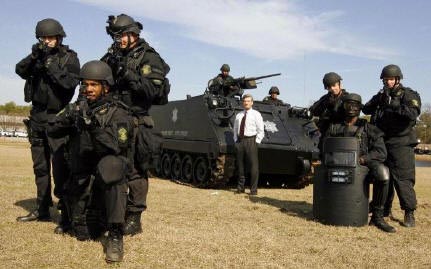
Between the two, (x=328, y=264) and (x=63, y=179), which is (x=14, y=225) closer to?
(x=63, y=179)

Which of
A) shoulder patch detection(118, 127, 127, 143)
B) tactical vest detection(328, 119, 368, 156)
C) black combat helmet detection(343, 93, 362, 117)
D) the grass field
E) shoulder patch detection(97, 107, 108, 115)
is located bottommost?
the grass field

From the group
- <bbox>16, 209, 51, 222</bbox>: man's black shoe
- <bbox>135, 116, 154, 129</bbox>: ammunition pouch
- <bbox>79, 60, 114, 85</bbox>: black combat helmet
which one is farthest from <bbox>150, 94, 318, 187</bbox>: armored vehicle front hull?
<bbox>79, 60, 114, 85</bbox>: black combat helmet

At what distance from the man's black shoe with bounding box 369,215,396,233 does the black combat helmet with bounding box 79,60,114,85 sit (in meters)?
3.56

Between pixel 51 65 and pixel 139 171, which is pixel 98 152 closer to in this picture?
pixel 139 171

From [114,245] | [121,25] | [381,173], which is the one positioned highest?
[121,25]

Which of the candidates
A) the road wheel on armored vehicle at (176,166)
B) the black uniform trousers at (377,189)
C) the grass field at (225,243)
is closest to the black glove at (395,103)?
the black uniform trousers at (377,189)

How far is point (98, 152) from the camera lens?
4410 millimetres

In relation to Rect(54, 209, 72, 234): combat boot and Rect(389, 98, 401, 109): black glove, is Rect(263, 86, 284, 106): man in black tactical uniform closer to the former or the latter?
Rect(389, 98, 401, 109): black glove

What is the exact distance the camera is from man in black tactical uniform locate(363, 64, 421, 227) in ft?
20.6

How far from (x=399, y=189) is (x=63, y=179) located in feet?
13.3

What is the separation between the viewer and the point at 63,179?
217 inches

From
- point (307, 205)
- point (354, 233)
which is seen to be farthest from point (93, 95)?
point (307, 205)

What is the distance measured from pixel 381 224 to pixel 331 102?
165 cm

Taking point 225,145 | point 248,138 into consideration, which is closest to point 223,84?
point 225,145
